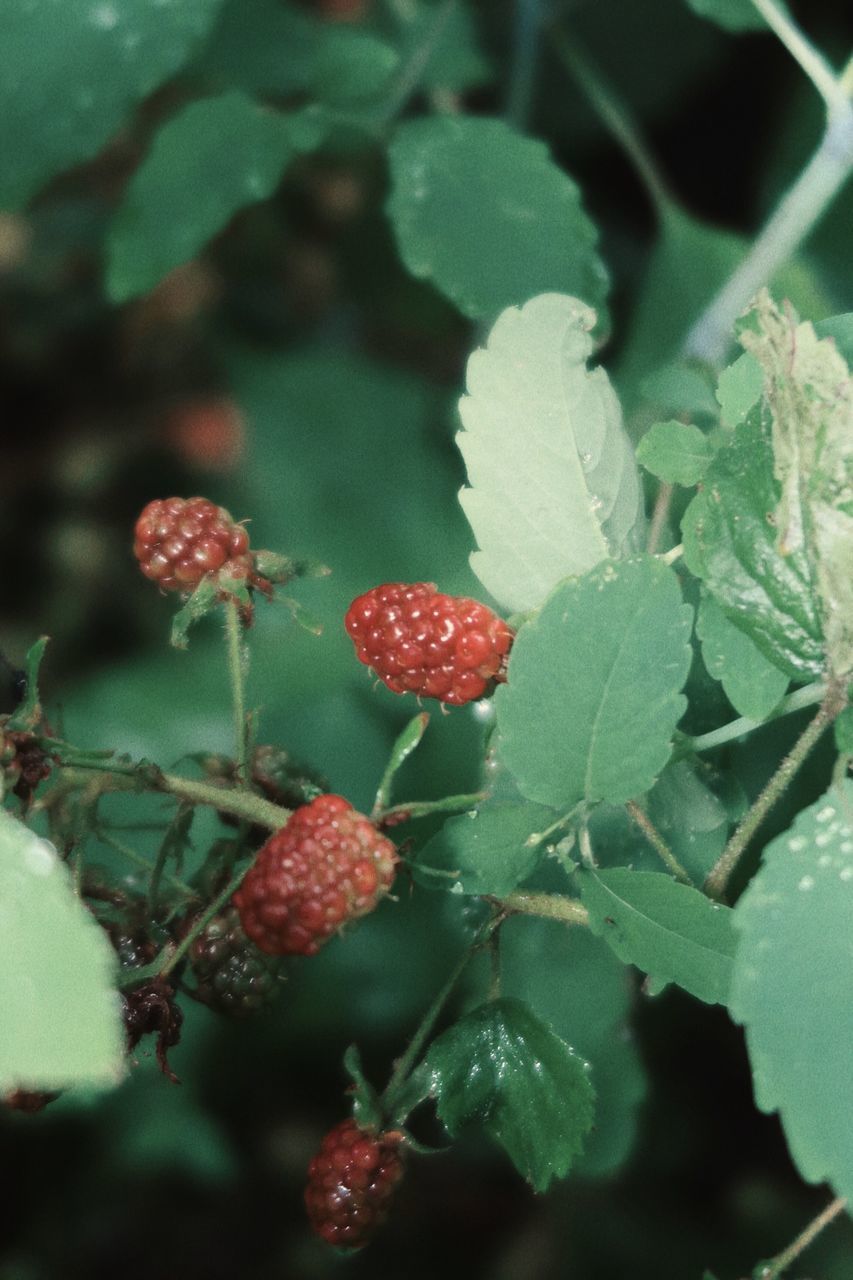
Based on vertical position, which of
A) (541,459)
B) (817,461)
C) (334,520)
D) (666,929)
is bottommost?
(334,520)

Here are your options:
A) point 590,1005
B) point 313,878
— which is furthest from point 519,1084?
point 590,1005

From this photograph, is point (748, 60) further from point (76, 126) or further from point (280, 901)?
point (280, 901)

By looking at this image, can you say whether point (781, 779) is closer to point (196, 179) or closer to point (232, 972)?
A: point (232, 972)

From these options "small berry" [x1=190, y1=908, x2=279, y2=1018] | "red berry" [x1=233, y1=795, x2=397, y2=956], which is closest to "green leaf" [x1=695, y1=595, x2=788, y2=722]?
"red berry" [x1=233, y1=795, x2=397, y2=956]

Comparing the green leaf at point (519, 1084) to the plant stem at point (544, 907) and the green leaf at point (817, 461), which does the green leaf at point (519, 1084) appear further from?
the green leaf at point (817, 461)

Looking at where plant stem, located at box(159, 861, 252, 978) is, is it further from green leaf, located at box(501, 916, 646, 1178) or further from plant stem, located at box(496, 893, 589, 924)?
green leaf, located at box(501, 916, 646, 1178)

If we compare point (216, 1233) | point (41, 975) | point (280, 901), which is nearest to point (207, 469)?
point (216, 1233)

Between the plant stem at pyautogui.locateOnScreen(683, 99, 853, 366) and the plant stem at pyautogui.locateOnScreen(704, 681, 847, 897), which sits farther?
the plant stem at pyautogui.locateOnScreen(683, 99, 853, 366)
